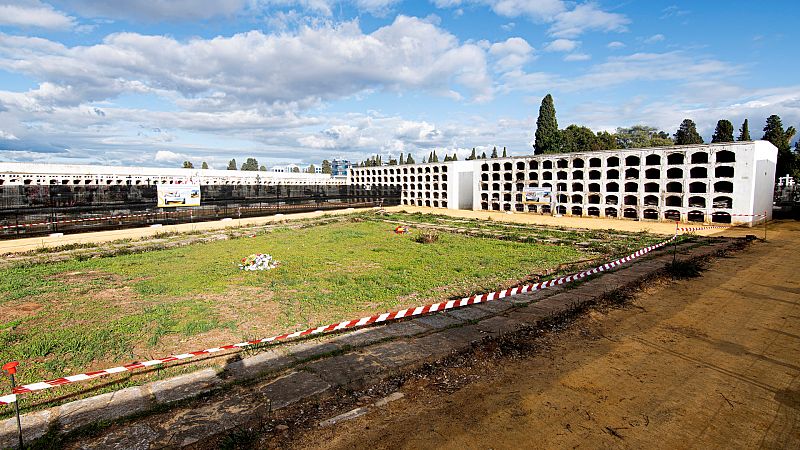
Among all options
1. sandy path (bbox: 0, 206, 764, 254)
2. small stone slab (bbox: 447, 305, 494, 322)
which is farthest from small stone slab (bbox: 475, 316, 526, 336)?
sandy path (bbox: 0, 206, 764, 254)

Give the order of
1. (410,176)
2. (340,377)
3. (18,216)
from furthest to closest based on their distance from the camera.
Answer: (410,176) < (18,216) < (340,377)

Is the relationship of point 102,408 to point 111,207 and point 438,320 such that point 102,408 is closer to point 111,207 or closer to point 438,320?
point 438,320

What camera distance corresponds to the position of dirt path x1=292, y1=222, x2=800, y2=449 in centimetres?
367

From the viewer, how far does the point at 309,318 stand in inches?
288

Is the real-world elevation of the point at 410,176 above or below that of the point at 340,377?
above

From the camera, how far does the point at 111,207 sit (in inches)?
825

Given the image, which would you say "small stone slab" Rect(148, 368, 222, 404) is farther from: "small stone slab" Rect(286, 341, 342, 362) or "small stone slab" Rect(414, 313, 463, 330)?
"small stone slab" Rect(414, 313, 463, 330)

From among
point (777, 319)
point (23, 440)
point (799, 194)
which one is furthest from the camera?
point (799, 194)

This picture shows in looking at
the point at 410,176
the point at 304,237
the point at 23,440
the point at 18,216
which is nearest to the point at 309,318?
the point at 23,440

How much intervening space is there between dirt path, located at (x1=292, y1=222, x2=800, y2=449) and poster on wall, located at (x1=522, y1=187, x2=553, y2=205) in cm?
2311

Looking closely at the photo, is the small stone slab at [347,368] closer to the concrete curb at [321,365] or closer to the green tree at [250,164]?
the concrete curb at [321,365]

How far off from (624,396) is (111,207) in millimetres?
25060

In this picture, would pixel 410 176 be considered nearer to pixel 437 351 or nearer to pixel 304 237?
pixel 304 237

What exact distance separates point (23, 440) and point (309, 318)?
415 cm
